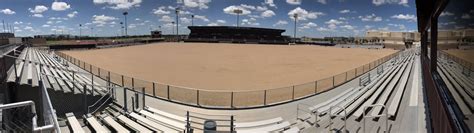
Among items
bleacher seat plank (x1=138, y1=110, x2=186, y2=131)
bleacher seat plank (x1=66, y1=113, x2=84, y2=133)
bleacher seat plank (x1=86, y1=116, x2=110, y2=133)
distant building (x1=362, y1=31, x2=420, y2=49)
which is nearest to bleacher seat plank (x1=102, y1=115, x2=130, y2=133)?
bleacher seat plank (x1=86, y1=116, x2=110, y2=133)

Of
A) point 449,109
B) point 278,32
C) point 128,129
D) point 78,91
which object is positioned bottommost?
point 128,129

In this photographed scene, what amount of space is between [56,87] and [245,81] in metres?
13.9

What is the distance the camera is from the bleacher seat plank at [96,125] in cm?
897

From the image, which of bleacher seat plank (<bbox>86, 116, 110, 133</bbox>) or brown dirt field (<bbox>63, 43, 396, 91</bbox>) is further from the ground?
brown dirt field (<bbox>63, 43, 396, 91</bbox>)

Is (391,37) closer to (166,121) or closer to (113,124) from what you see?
(166,121)

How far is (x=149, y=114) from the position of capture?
1041 cm

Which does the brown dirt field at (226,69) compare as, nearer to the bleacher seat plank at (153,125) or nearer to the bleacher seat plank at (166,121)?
the bleacher seat plank at (166,121)

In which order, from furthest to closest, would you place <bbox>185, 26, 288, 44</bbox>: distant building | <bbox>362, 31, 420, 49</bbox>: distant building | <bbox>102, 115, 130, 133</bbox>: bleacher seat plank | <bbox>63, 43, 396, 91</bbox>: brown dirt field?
<bbox>362, 31, 420, 49</bbox>: distant building
<bbox>185, 26, 288, 44</bbox>: distant building
<bbox>63, 43, 396, 91</bbox>: brown dirt field
<bbox>102, 115, 130, 133</bbox>: bleacher seat plank

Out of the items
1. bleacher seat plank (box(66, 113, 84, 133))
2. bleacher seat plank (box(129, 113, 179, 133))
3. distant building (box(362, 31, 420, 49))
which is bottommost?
bleacher seat plank (box(129, 113, 179, 133))

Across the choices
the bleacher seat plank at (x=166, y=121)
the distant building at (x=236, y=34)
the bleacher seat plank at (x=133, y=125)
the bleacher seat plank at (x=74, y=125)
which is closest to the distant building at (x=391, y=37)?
the distant building at (x=236, y=34)

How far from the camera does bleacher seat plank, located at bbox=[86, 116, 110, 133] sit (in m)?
8.97

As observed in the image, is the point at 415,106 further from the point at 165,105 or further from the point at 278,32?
the point at 278,32

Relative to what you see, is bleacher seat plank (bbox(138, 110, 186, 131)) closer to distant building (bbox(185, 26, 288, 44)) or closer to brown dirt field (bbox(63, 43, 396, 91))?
brown dirt field (bbox(63, 43, 396, 91))

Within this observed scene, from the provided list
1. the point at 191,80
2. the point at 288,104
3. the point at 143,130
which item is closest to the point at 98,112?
the point at 143,130
